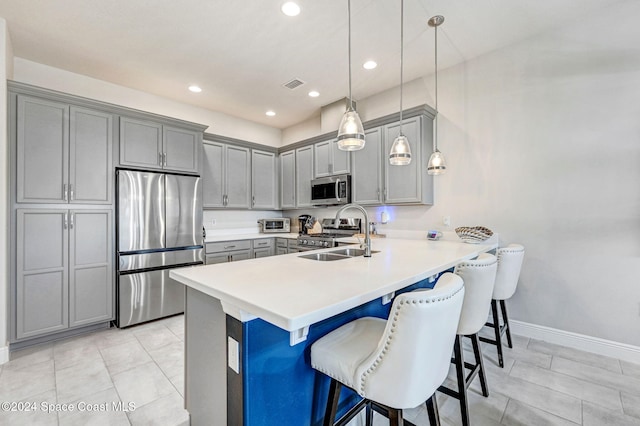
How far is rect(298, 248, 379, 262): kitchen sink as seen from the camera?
2138 millimetres

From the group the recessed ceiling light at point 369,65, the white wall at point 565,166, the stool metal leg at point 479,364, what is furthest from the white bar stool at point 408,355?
the recessed ceiling light at point 369,65

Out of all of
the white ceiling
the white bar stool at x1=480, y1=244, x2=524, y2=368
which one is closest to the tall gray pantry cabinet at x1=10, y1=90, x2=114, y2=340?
the white ceiling

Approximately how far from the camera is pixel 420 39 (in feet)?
9.12

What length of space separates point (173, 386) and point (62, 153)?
8.23 feet

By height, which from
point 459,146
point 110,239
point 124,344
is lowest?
point 124,344

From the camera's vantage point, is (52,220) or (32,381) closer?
(32,381)

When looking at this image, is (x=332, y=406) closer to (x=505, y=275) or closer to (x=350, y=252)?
(x=350, y=252)

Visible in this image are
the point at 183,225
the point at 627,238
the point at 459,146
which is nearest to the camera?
the point at 627,238

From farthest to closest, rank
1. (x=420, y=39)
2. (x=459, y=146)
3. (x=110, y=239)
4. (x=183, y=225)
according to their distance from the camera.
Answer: (x=183, y=225), (x=459, y=146), (x=110, y=239), (x=420, y=39)

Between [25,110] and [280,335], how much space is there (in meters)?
3.28

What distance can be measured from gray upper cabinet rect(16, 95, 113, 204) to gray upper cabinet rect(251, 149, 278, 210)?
80.5 inches

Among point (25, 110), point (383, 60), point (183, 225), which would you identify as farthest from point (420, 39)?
point (25, 110)

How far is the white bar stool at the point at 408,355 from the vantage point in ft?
3.04

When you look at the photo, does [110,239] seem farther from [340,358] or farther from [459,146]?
[459,146]
